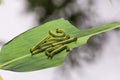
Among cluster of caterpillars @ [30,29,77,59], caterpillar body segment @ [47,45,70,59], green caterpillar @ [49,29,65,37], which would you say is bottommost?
caterpillar body segment @ [47,45,70,59]

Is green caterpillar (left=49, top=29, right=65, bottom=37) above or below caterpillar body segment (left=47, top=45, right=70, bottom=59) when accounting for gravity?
above

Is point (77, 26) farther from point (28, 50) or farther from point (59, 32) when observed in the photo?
point (28, 50)

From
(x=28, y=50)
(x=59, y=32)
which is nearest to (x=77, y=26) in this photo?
(x=59, y=32)

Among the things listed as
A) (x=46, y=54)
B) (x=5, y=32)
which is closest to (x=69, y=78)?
(x=46, y=54)

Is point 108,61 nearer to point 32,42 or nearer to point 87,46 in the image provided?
point 87,46
